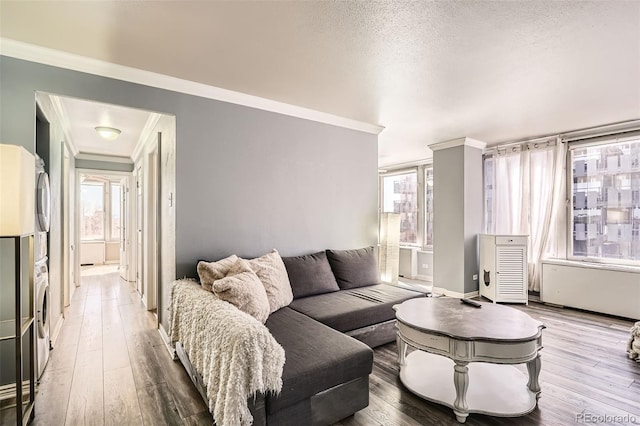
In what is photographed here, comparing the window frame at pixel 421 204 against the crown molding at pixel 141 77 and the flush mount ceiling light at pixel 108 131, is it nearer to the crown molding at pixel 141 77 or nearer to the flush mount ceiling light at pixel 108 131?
the crown molding at pixel 141 77

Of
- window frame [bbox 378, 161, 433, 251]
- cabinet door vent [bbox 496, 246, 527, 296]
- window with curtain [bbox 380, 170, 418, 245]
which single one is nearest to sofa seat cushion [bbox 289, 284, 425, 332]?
cabinet door vent [bbox 496, 246, 527, 296]

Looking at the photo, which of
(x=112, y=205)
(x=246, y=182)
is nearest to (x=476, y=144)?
(x=246, y=182)

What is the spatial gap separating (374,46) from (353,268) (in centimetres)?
233

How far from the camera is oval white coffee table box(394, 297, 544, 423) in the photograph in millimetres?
2018

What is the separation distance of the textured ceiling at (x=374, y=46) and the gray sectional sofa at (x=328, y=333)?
187cm

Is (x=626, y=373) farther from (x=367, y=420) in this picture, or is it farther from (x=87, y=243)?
(x=87, y=243)

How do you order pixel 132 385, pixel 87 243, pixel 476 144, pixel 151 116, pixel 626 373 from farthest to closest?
pixel 87 243, pixel 476 144, pixel 151 116, pixel 626 373, pixel 132 385

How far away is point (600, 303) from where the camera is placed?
4.19m

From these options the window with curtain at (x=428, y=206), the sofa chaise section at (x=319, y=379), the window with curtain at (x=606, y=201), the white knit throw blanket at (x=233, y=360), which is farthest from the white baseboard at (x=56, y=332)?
the window with curtain at (x=606, y=201)

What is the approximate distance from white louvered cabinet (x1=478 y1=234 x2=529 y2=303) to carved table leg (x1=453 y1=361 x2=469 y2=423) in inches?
128

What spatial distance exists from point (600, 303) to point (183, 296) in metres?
5.06

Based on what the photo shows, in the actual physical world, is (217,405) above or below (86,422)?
above

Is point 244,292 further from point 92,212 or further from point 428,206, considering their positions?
point 92,212

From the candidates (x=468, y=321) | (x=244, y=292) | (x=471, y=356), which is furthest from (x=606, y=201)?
(x=244, y=292)
